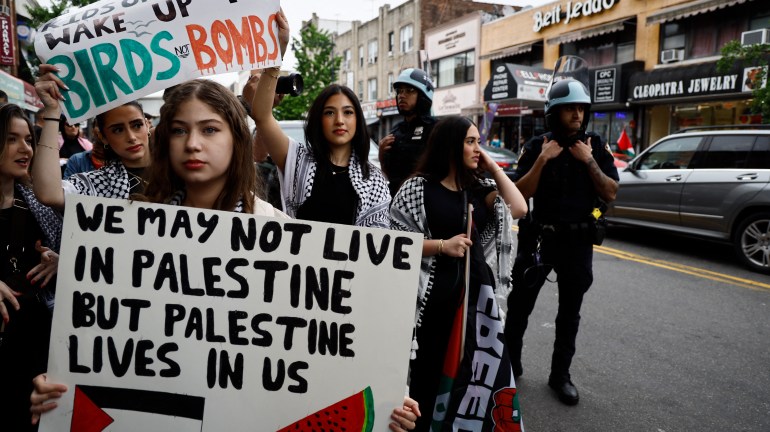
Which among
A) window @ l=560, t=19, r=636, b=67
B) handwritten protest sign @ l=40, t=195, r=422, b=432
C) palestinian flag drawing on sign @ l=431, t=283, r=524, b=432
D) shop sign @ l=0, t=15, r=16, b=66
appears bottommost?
palestinian flag drawing on sign @ l=431, t=283, r=524, b=432

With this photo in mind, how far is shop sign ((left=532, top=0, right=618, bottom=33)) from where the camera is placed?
750 inches

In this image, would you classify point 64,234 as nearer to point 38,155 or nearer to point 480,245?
point 38,155

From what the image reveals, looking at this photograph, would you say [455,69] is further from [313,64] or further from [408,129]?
[408,129]

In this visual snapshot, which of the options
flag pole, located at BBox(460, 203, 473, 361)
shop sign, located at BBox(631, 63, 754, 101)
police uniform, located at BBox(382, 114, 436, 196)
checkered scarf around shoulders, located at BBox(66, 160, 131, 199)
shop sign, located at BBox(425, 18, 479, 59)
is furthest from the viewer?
shop sign, located at BBox(425, 18, 479, 59)

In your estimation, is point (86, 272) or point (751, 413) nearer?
point (86, 272)

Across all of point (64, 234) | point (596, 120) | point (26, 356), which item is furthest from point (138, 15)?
point (596, 120)

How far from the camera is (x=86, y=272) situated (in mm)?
1579

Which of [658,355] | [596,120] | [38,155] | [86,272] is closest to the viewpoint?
[86,272]

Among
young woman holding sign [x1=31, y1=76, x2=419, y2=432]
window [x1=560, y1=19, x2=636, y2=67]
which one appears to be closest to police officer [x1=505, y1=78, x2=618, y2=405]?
young woman holding sign [x1=31, y1=76, x2=419, y2=432]

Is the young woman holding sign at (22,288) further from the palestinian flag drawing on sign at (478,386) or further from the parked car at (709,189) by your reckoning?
the parked car at (709,189)

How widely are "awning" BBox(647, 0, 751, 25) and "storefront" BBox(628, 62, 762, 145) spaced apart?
4.97ft

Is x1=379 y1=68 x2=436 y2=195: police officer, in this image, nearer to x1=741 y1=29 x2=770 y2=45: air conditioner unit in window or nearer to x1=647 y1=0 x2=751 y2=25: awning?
x1=741 y1=29 x2=770 y2=45: air conditioner unit in window

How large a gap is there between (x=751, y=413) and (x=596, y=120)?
18082mm

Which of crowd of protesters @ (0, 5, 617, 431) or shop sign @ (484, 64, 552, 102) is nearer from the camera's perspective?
crowd of protesters @ (0, 5, 617, 431)
